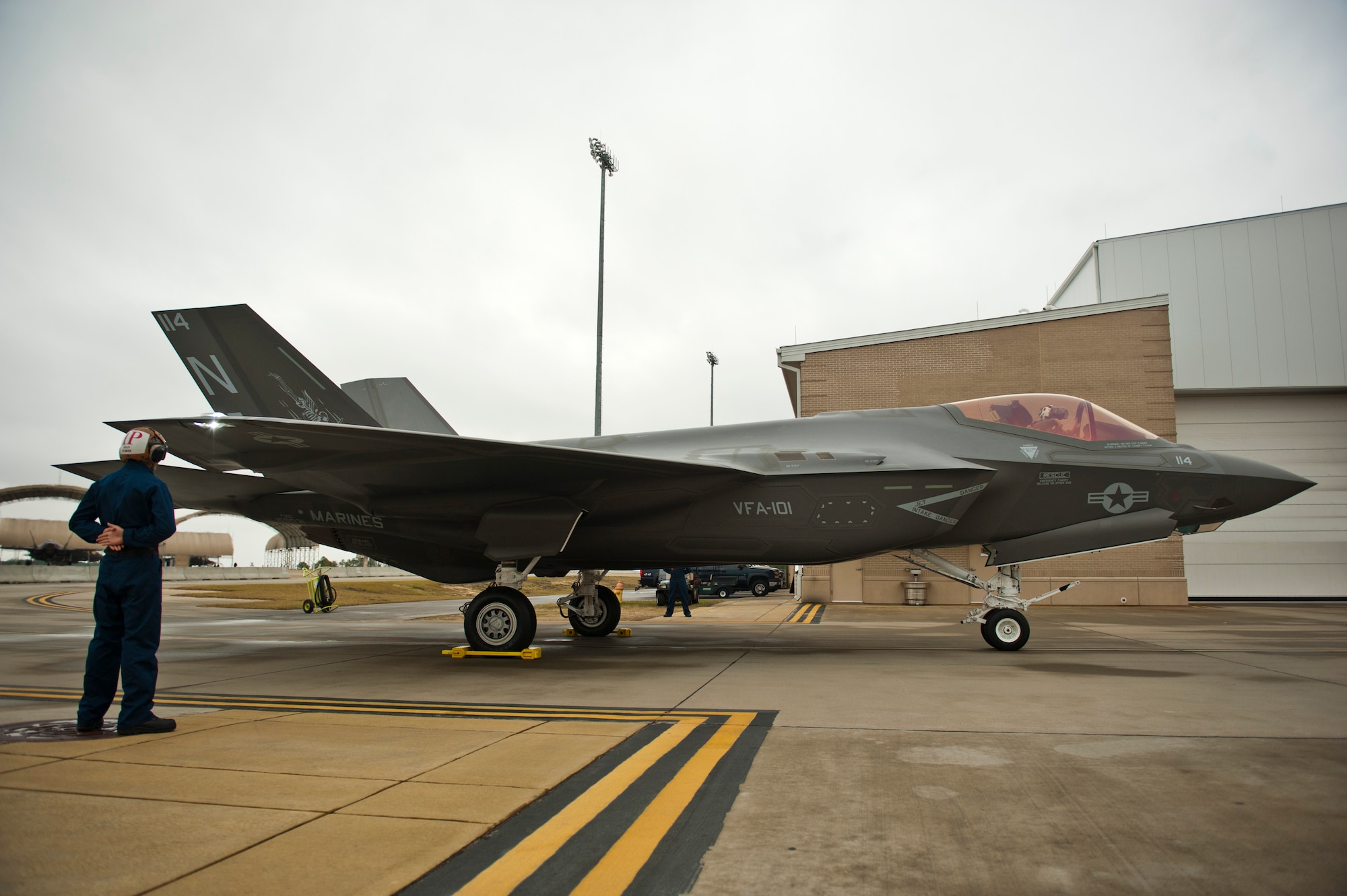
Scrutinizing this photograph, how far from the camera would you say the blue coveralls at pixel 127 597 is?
14.2 ft

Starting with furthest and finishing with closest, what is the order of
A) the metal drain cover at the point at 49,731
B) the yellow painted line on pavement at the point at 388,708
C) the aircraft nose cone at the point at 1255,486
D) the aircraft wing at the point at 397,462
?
the aircraft nose cone at the point at 1255,486, the aircraft wing at the point at 397,462, the yellow painted line on pavement at the point at 388,708, the metal drain cover at the point at 49,731

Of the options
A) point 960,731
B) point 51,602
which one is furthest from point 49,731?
point 51,602

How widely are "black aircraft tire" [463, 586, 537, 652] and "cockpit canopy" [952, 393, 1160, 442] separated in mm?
5816

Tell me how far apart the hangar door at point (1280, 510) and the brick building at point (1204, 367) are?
0.04 m

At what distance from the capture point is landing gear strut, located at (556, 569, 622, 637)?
1129 cm

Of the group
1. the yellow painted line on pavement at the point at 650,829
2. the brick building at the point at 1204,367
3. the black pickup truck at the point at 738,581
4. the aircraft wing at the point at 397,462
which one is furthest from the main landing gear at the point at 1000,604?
the black pickup truck at the point at 738,581

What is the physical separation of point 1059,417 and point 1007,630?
2648 mm

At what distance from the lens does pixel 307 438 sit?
7262 millimetres

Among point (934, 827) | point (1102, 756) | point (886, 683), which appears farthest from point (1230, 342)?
point (934, 827)

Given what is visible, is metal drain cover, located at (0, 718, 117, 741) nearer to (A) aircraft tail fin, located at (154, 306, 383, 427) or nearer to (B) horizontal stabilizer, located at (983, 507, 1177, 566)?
(A) aircraft tail fin, located at (154, 306, 383, 427)

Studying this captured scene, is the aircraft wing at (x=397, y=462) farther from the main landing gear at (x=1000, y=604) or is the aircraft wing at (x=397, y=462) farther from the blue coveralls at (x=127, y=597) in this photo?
the main landing gear at (x=1000, y=604)

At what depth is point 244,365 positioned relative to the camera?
1002 cm

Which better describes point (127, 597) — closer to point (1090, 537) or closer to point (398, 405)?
point (398, 405)

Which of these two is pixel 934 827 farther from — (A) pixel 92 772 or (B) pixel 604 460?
(B) pixel 604 460
